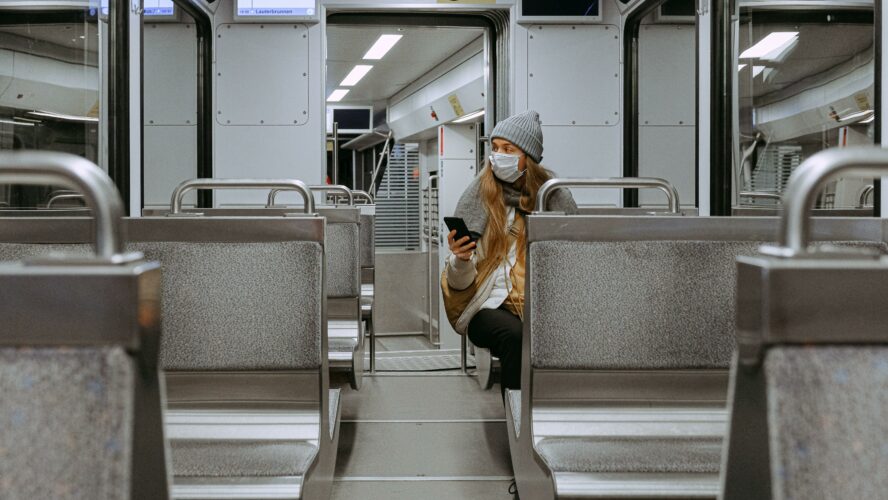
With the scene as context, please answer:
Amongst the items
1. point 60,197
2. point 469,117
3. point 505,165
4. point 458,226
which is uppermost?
point 469,117

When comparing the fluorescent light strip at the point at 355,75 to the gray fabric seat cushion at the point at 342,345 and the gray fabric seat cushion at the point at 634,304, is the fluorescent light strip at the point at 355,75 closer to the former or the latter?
the gray fabric seat cushion at the point at 342,345

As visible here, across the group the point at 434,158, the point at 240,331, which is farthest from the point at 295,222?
the point at 434,158

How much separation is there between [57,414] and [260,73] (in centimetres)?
490

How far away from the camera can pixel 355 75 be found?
1270 centimetres

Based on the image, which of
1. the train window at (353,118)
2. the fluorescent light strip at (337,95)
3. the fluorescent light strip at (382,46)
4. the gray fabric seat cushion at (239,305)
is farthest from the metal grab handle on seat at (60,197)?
the train window at (353,118)

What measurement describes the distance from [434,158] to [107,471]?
40.5 ft

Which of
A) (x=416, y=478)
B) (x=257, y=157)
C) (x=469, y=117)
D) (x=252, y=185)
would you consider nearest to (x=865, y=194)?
(x=416, y=478)

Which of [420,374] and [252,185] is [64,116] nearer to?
[252,185]

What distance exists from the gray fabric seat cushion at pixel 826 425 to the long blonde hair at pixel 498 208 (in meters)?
2.54

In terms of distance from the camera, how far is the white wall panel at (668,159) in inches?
208

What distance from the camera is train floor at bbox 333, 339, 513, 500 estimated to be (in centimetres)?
290

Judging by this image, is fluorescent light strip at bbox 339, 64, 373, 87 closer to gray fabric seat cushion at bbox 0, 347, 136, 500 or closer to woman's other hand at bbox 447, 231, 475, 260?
woman's other hand at bbox 447, 231, 475, 260

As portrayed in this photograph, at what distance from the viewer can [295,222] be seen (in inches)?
88.6

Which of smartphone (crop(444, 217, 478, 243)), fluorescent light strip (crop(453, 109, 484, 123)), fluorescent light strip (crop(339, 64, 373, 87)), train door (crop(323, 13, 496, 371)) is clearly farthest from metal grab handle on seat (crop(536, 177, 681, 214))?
fluorescent light strip (crop(339, 64, 373, 87))
